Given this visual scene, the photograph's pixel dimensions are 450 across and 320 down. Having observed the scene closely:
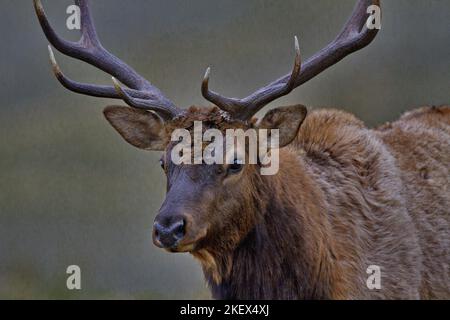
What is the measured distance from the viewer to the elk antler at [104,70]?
7184mm

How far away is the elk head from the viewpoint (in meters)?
6.51

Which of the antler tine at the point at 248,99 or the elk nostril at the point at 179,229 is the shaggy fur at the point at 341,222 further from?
the antler tine at the point at 248,99

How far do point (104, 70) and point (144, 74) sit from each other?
25.7ft

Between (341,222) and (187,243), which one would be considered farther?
(341,222)

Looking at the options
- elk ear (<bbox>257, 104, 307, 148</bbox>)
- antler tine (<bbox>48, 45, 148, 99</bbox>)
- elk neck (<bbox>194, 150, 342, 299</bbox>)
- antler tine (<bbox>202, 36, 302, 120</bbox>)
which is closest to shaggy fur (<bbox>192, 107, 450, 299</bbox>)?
elk neck (<bbox>194, 150, 342, 299</bbox>)

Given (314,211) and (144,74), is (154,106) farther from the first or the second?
(144,74)

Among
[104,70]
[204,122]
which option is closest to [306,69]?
[204,122]

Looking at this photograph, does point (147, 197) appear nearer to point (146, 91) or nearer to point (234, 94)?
point (234, 94)

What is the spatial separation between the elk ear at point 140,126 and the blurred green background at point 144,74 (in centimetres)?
573

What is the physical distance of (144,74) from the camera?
1564cm

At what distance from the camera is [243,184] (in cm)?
688

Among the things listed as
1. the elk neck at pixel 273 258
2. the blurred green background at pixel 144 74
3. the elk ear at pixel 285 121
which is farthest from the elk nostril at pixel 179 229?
the blurred green background at pixel 144 74

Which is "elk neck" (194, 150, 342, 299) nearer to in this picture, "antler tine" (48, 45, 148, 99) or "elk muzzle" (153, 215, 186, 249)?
"elk muzzle" (153, 215, 186, 249)

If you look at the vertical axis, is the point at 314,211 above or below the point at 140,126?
below
